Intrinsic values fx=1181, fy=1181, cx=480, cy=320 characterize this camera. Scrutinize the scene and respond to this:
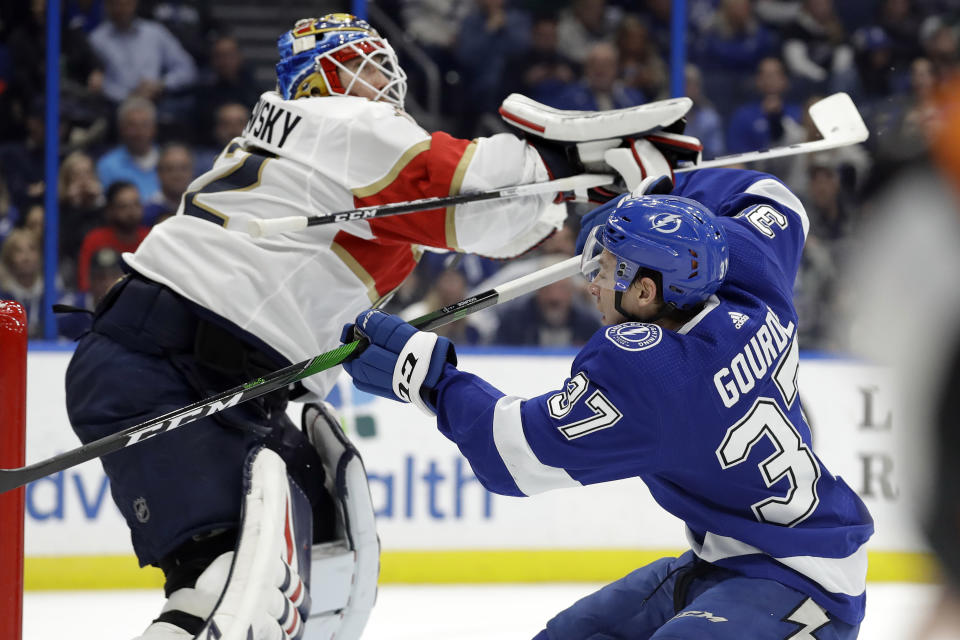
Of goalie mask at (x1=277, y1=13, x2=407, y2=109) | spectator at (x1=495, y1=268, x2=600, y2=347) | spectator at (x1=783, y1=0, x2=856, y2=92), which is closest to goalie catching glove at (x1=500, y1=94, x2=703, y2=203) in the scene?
goalie mask at (x1=277, y1=13, x2=407, y2=109)

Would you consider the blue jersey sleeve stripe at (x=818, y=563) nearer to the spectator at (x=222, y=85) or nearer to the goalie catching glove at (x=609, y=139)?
the goalie catching glove at (x=609, y=139)

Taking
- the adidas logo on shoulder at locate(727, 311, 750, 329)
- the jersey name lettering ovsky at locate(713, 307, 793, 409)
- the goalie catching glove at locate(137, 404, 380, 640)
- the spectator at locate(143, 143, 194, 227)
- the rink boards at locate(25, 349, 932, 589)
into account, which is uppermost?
the adidas logo on shoulder at locate(727, 311, 750, 329)

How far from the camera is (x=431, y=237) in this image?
2.31 metres

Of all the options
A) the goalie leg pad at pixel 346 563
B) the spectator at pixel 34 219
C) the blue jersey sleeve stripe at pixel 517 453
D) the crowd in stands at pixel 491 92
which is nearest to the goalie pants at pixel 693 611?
the blue jersey sleeve stripe at pixel 517 453

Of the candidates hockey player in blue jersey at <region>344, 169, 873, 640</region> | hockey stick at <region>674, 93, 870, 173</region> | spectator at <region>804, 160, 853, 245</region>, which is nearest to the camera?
hockey player in blue jersey at <region>344, 169, 873, 640</region>

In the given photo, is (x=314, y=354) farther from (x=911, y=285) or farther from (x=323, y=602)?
(x=911, y=285)

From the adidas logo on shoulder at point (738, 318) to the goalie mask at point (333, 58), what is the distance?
2.89ft

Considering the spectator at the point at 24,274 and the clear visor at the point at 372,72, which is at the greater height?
the clear visor at the point at 372,72

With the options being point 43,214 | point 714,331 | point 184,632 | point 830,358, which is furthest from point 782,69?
point 184,632

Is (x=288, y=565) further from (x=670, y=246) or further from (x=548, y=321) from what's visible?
(x=548, y=321)

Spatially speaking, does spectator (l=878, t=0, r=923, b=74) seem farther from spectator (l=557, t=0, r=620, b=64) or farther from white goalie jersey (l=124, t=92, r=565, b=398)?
white goalie jersey (l=124, t=92, r=565, b=398)

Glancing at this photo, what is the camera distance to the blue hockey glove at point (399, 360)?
192cm

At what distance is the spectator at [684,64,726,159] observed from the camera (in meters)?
4.86

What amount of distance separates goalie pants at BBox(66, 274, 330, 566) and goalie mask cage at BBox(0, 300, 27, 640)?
0.87 ft
